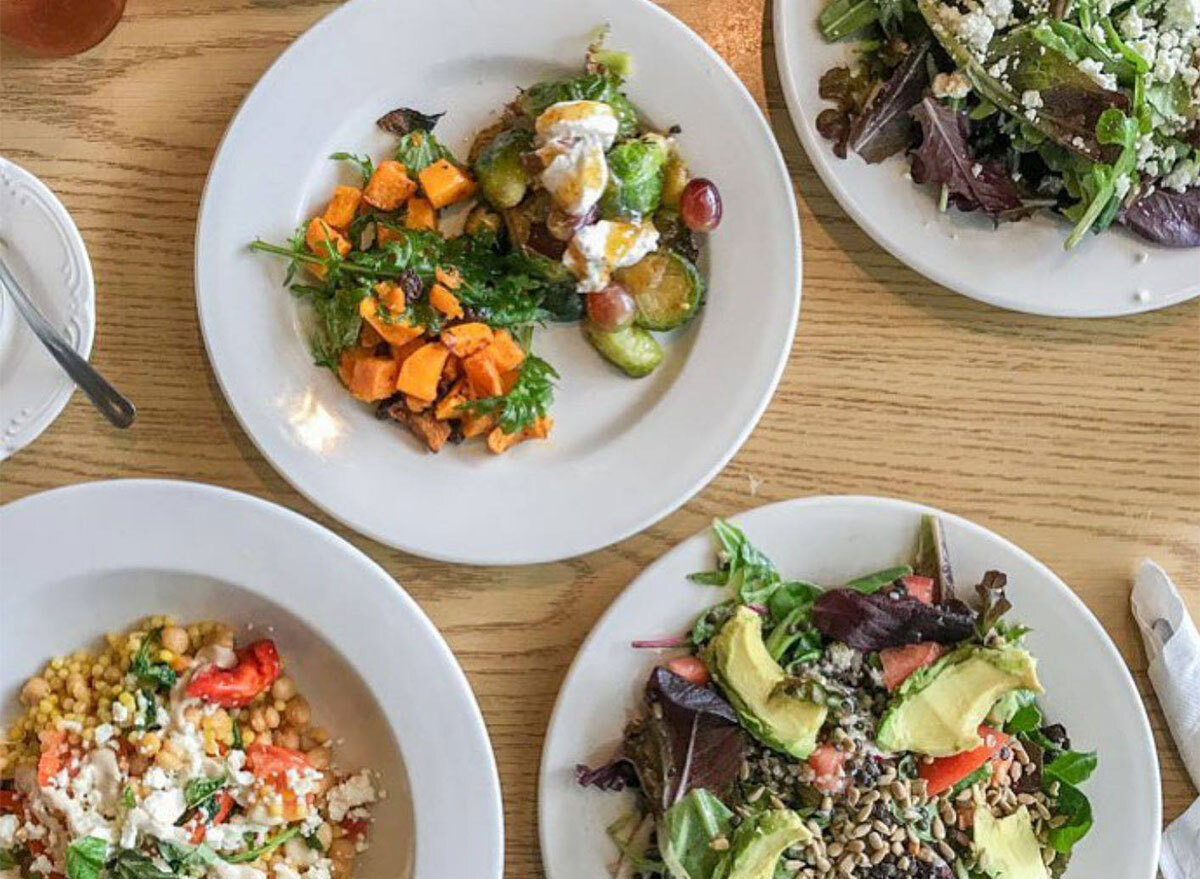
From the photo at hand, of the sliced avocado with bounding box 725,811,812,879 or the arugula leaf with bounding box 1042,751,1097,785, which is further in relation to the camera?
the arugula leaf with bounding box 1042,751,1097,785

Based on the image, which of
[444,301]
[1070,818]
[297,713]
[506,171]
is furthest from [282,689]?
[1070,818]

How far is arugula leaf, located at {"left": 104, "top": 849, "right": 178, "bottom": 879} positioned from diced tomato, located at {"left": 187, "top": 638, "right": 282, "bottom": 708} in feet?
0.80

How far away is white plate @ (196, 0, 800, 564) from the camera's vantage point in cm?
180

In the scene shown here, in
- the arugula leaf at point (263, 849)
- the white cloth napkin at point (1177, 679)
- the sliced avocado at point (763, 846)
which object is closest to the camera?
the sliced avocado at point (763, 846)

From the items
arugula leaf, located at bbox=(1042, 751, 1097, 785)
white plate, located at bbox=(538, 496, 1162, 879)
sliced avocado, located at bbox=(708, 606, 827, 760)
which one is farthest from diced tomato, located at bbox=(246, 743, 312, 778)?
arugula leaf, located at bbox=(1042, 751, 1097, 785)

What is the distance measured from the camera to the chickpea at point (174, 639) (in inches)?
72.9

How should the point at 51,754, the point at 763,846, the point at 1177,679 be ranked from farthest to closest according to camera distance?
the point at 1177,679 < the point at 51,754 < the point at 763,846

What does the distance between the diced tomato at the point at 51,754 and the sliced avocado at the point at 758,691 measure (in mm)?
1008

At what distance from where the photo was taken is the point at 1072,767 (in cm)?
186

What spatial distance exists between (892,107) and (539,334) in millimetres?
653

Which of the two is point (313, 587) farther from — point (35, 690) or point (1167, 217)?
point (1167, 217)

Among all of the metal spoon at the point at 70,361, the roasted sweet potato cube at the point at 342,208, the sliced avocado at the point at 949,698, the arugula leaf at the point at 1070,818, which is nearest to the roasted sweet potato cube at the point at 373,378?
the roasted sweet potato cube at the point at 342,208

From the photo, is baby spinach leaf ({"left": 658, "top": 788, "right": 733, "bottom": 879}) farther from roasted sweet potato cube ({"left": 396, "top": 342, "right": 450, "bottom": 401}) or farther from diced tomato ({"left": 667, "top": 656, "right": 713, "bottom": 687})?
roasted sweet potato cube ({"left": 396, "top": 342, "right": 450, "bottom": 401})

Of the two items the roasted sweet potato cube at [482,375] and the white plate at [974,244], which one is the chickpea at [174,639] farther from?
the white plate at [974,244]
